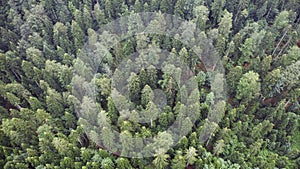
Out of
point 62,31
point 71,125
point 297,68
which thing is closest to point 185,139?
point 71,125

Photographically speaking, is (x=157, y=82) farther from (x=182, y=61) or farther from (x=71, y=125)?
(x=71, y=125)

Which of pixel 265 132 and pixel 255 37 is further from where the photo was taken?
pixel 255 37

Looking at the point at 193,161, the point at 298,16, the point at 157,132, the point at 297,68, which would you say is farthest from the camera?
the point at 298,16

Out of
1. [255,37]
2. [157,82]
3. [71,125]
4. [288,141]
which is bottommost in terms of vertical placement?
[288,141]

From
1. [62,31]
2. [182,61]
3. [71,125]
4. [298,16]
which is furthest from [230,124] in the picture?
[62,31]

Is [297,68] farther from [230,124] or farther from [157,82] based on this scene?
[157,82]

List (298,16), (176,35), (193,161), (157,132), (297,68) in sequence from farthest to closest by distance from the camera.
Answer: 1. (298,16)
2. (176,35)
3. (297,68)
4. (157,132)
5. (193,161)

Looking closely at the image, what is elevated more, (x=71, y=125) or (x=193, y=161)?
(x=71, y=125)
